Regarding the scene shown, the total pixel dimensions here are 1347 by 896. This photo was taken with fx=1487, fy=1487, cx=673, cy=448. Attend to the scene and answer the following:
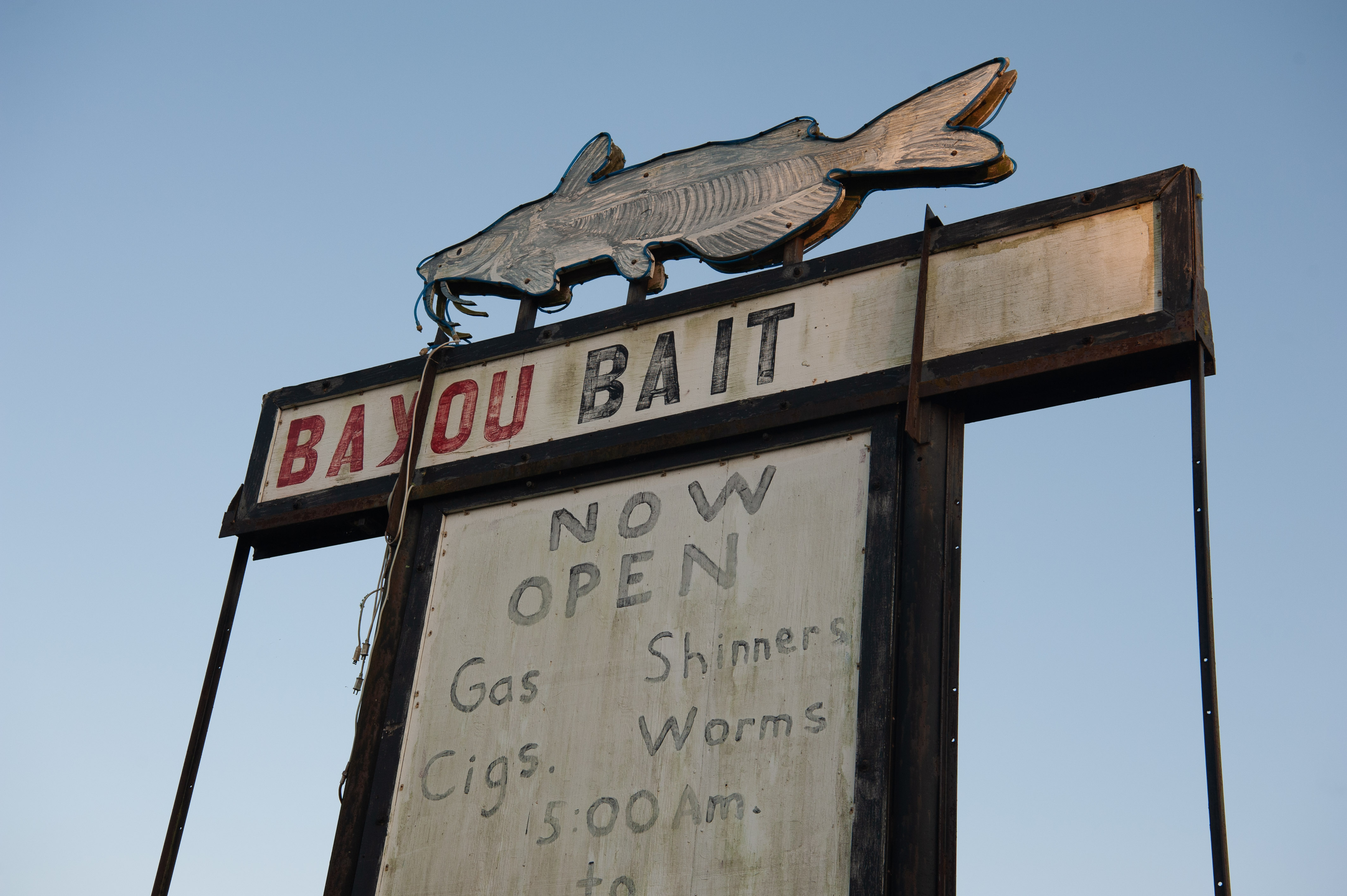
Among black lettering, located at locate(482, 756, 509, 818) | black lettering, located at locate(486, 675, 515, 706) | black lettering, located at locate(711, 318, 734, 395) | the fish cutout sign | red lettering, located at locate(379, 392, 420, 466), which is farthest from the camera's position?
red lettering, located at locate(379, 392, 420, 466)

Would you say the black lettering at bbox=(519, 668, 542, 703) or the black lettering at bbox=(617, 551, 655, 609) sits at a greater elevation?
the black lettering at bbox=(617, 551, 655, 609)

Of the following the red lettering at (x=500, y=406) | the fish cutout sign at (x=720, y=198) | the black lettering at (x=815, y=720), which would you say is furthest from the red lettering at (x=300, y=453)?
the black lettering at (x=815, y=720)

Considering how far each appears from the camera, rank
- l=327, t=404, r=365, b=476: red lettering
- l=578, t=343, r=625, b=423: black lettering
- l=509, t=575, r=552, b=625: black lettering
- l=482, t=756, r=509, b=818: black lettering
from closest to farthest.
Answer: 1. l=482, t=756, r=509, b=818: black lettering
2. l=509, t=575, r=552, b=625: black lettering
3. l=578, t=343, r=625, b=423: black lettering
4. l=327, t=404, r=365, b=476: red lettering

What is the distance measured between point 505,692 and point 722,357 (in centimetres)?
142

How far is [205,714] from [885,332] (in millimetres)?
2997

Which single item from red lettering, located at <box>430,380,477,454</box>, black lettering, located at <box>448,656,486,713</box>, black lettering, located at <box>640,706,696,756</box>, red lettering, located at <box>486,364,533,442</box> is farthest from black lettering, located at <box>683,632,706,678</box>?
red lettering, located at <box>430,380,477,454</box>

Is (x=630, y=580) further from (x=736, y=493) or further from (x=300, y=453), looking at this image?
(x=300, y=453)

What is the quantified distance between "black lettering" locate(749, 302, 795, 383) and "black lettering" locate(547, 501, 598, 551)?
760 millimetres

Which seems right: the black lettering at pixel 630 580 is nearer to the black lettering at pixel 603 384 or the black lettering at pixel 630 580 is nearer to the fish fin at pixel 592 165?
the black lettering at pixel 603 384

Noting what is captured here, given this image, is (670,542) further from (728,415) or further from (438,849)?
(438,849)

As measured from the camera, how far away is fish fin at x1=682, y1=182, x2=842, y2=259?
5578mm

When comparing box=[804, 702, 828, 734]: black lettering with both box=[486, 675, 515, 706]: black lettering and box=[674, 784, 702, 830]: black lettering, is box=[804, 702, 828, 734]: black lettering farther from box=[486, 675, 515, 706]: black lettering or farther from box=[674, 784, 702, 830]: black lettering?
box=[486, 675, 515, 706]: black lettering

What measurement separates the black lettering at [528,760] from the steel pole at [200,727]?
5.08 ft

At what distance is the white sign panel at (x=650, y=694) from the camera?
4.39 metres
